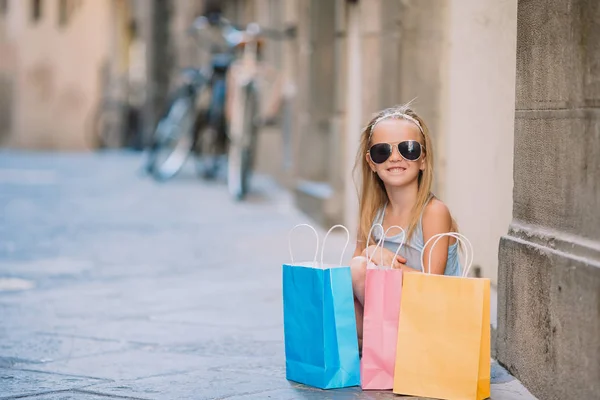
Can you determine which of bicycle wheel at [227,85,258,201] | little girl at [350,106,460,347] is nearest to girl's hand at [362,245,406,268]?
little girl at [350,106,460,347]

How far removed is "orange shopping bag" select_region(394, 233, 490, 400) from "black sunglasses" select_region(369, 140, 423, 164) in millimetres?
505

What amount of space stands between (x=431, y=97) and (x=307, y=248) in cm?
177

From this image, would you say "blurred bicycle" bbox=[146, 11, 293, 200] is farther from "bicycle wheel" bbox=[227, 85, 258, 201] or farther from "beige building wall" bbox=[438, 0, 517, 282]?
"beige building wall" bbox=[438, 0, 517, 282]

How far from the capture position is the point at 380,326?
3393 millimetres

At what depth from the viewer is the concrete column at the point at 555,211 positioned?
9.57 ft

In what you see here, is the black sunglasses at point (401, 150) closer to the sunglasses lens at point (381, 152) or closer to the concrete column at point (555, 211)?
the sunglasses lens at point (381, 152)

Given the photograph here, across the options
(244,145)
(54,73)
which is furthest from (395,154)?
(54,73)

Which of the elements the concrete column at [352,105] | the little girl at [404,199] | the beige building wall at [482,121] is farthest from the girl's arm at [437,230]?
the concrete column at [352,105]

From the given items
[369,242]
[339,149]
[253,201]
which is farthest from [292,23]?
[369,242]

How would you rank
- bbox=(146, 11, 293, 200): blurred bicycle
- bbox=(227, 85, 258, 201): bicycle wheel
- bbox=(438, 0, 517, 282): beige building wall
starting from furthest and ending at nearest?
bbox=(146, 11, 293, 200): blurred bicycle
bbox=(227, 85, 258, 201): bicycle wheel
bbox=(438, 0, 517, 282): beige building wall

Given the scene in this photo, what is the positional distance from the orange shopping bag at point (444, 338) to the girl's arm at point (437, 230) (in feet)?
1.30

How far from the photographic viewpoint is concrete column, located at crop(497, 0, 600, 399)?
115 inches

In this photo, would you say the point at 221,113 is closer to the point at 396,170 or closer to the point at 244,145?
the point at 244,145

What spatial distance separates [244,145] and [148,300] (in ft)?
18.2
